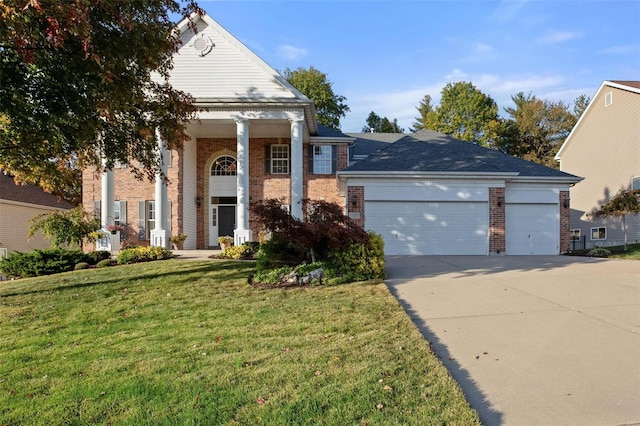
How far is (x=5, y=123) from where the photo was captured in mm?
7172

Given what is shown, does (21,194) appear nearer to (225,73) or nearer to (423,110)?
(225,73)

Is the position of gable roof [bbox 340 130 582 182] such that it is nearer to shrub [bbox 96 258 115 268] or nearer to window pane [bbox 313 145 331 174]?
window pane [bbox 313 145 331 174]

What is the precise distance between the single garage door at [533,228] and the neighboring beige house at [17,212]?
873 inches

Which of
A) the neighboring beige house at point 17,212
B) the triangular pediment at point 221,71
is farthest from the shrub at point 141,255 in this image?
the neighboring beige house at point 17,212

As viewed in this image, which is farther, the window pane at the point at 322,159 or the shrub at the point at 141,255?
the window pane at the point at 322,159

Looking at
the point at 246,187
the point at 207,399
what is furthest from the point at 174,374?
the point at 246,187

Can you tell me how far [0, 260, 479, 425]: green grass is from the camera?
3012 millimetres

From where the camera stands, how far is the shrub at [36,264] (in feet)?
36.7

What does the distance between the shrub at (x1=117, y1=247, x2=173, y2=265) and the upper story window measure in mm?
7833

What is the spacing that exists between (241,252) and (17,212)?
53.8 feet

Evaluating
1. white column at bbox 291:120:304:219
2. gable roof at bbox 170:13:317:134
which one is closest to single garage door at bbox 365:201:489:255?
white column at bbox 291:120:304:219

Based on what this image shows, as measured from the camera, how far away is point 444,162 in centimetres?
1471

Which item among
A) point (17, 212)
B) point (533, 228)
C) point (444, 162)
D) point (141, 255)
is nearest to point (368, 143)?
point (444, 162)

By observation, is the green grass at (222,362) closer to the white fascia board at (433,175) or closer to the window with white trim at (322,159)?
the white fascia board at (433,175)
